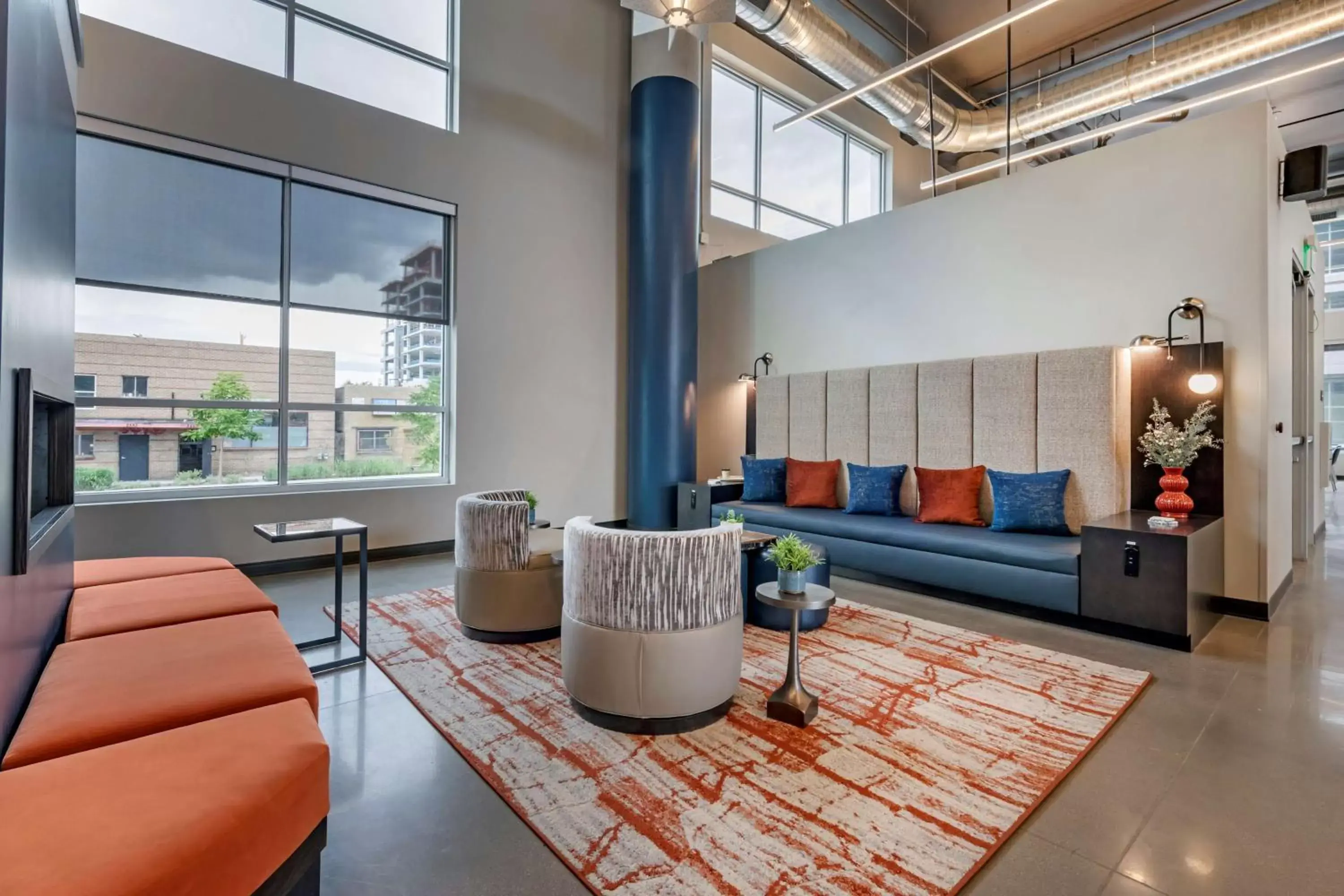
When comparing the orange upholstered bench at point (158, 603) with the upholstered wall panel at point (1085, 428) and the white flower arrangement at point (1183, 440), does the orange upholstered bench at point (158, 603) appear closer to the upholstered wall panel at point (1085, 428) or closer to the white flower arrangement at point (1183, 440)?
the upholstered wall panel at point (1085, 428)

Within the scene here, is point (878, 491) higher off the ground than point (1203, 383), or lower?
lower

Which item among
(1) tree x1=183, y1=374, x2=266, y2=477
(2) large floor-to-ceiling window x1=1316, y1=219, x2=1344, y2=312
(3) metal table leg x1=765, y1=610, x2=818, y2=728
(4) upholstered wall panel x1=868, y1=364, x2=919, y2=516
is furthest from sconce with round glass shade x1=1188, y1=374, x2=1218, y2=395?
(2) large floor-to-ceiling window x1=1316, y1=219, x2=1344, y2=312

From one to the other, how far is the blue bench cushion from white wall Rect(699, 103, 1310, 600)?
1225mm

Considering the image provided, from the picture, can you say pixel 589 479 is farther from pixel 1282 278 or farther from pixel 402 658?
pixel 1282 278

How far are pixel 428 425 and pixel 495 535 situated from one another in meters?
2.98

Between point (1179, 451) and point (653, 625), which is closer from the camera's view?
point (653, 625)

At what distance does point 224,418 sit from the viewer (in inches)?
192

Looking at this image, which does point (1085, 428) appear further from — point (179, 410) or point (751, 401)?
point (179, 410)

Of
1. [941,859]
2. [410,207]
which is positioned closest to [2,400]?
[941,859]

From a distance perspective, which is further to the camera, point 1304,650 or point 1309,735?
point 1304,650

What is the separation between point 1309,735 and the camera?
2.47m

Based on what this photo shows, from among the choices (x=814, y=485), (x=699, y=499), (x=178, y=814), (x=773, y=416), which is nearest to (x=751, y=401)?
(x=773, y=416)

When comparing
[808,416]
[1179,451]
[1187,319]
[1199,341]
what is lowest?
[1179,451]

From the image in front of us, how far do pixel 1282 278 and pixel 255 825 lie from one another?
608cm
